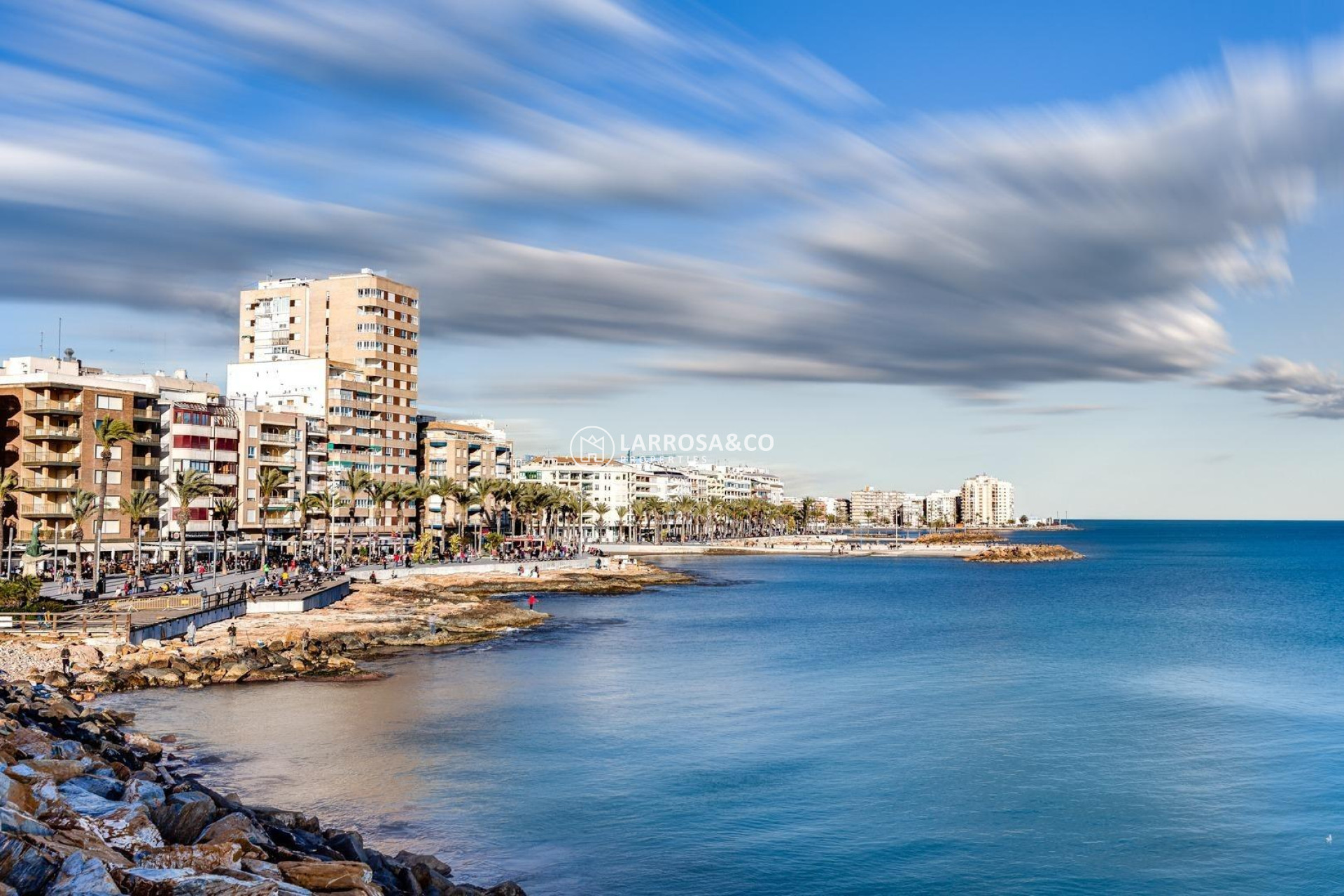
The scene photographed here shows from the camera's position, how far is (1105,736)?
→ 4053cm

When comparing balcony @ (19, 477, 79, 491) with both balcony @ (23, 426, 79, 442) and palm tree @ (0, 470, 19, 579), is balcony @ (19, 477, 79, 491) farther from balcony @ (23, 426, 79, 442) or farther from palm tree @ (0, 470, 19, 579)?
balcony @ (23, 426, 79, 442)

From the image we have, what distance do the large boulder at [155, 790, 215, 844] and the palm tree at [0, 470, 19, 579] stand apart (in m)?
56.3

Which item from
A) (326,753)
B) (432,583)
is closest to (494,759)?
(326,753)

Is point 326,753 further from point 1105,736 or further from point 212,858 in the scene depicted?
point 1105,736

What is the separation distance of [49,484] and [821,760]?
256 feet

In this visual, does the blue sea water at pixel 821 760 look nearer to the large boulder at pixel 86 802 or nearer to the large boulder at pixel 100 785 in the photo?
the large boulder at pixel 100 785

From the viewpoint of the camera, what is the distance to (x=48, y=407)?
3558 inches

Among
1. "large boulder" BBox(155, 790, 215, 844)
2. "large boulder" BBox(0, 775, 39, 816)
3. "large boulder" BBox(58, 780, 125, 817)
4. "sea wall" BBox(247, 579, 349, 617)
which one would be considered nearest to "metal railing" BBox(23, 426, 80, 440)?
"sea wall" BBox(247, 579, 349, 617)

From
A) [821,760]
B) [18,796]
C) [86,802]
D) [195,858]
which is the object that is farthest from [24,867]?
[821,760]

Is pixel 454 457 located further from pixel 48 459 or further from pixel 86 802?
pixel 86 802

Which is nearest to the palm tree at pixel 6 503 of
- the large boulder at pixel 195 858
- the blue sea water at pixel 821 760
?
the blue sea water at pixel 821 760

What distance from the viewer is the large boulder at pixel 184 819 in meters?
18.8

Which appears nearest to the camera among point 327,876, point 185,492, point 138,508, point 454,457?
point 327,876

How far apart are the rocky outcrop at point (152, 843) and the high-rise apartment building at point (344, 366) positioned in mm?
106332
